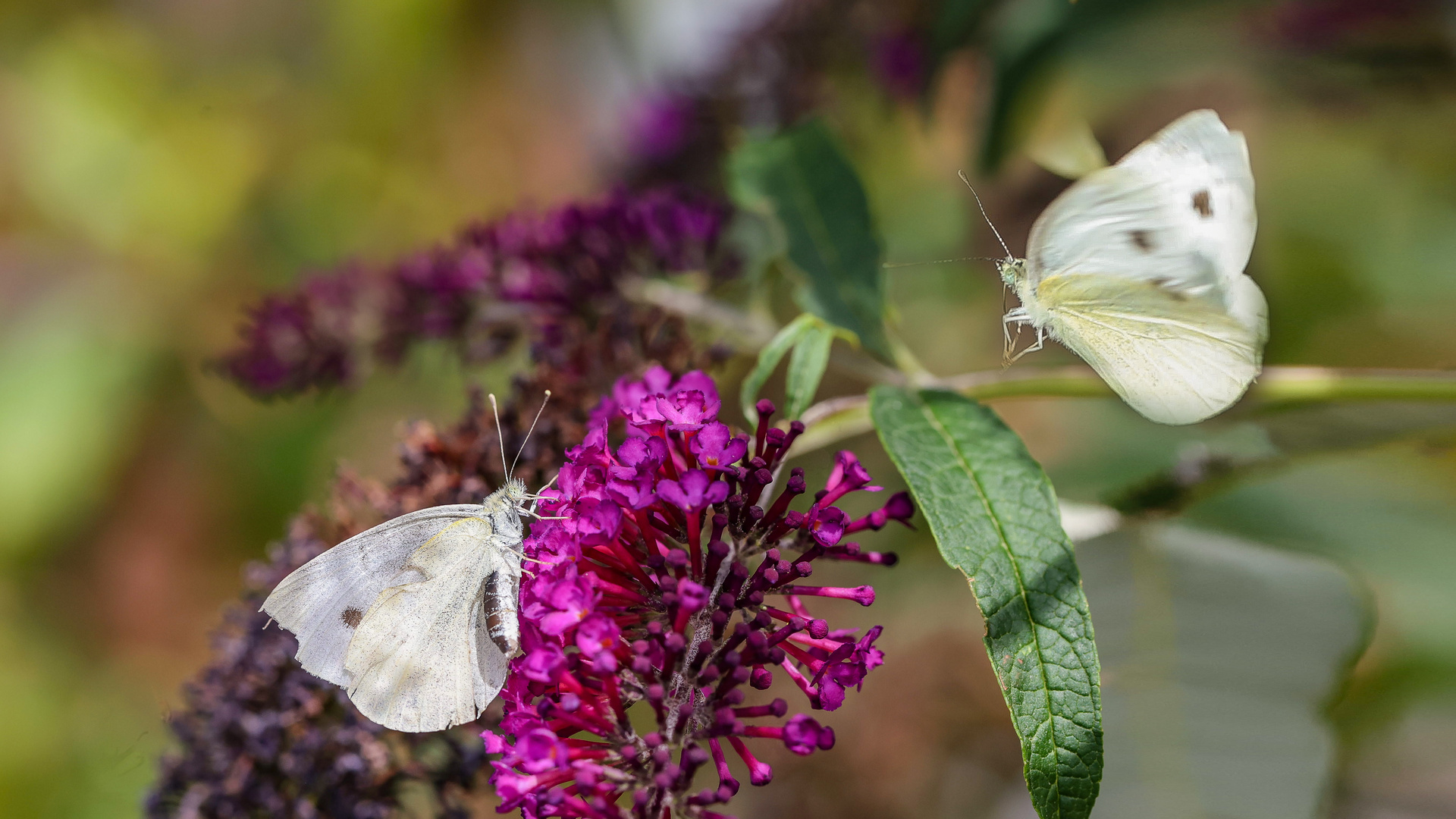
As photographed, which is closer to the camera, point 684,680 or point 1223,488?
point 684,680

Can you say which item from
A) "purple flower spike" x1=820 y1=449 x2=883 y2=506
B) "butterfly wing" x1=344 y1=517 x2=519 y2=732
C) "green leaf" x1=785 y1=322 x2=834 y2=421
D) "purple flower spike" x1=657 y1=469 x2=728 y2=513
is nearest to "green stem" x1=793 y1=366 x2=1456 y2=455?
"green leaf" x1=785 y1=322 x2=834 y2=421

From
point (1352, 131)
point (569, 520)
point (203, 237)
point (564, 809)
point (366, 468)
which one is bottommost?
point (366, 468)

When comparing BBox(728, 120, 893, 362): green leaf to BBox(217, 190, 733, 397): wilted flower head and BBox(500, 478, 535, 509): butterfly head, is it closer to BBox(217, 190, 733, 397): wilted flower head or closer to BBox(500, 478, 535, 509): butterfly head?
BBox(217, 190, 733, 397): wilted flower head

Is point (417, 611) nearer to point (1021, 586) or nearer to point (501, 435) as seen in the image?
point (501, 435)

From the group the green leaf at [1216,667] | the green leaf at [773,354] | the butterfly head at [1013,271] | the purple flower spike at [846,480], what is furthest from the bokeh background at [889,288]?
the purple flower spike at [846,480]

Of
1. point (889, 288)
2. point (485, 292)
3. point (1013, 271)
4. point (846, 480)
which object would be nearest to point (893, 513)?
point (846, 480)

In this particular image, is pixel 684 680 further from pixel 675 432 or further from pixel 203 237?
pixel 203 237

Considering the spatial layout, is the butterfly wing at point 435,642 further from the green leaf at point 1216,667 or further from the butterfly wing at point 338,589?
the green leaf at point 1216,667

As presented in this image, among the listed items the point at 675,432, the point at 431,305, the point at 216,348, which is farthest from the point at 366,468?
the point at 675,432
